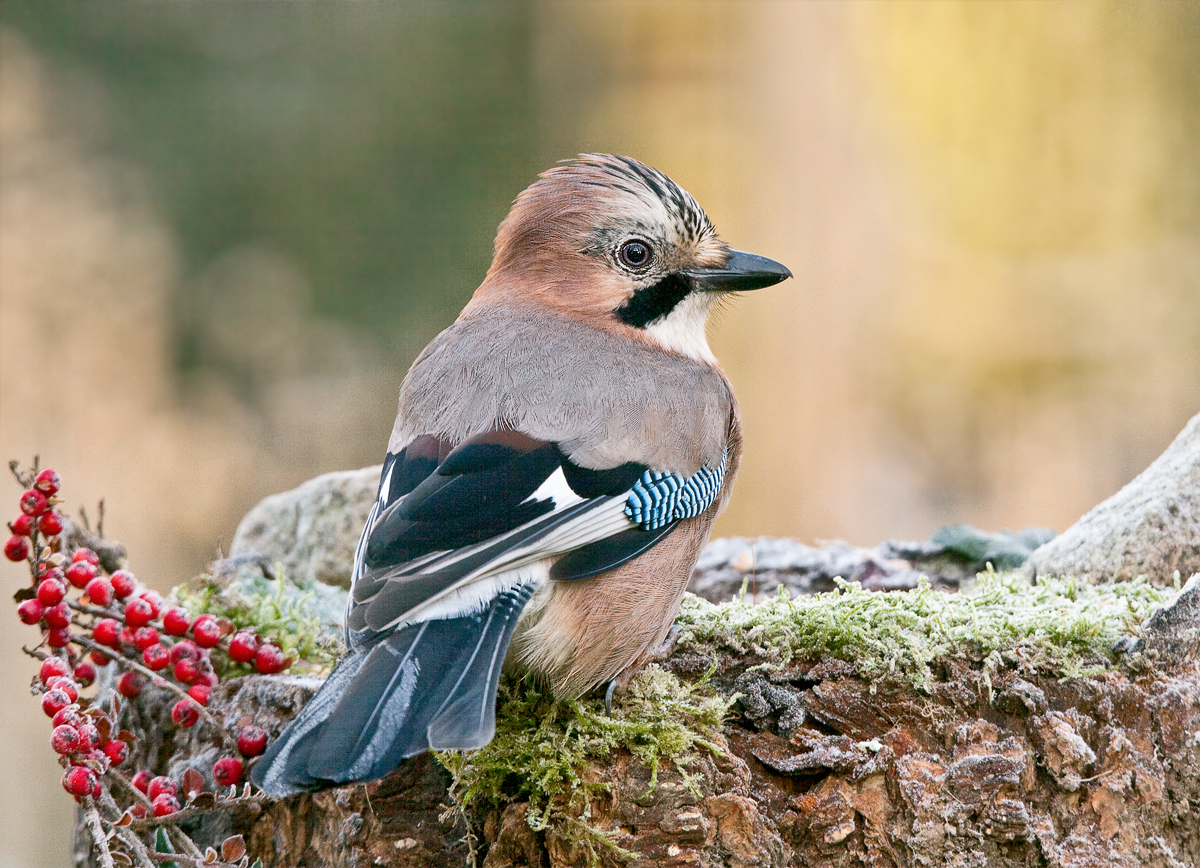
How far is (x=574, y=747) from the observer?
2.55m

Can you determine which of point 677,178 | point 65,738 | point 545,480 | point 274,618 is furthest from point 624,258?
point 677,178

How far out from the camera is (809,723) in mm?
2746

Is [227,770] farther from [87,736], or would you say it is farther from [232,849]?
[87,736]

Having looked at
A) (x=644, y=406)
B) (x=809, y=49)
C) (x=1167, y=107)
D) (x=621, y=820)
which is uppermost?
(x=809, y=49)

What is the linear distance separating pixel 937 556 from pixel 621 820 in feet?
7.15

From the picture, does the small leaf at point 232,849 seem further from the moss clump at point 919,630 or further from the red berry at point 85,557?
the moss clump at point 919,630

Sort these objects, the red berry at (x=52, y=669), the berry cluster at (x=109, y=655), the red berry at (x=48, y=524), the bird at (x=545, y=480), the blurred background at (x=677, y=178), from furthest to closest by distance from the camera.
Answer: the blurred background at (x=677, y=178) < the red berry at (x=48, y=524) < the red berry at (x=52, y=669) < the berry cluster at (x=109, y=655) < the bird at (x=545, y=480)

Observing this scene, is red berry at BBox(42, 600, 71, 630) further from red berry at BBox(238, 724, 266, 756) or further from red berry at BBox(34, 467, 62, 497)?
red berry at BBox(238, 724, 266, 756)

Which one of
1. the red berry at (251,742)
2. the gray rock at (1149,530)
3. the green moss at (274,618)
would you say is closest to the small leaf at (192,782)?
the red berry at (251,742)

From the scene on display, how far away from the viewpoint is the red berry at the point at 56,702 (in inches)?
102

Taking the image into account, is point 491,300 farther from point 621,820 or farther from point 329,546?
point 621,820

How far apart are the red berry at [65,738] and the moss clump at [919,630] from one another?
4.78ft

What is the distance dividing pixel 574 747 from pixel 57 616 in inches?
52.4

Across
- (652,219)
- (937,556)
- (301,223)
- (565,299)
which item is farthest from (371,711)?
(301,223)
